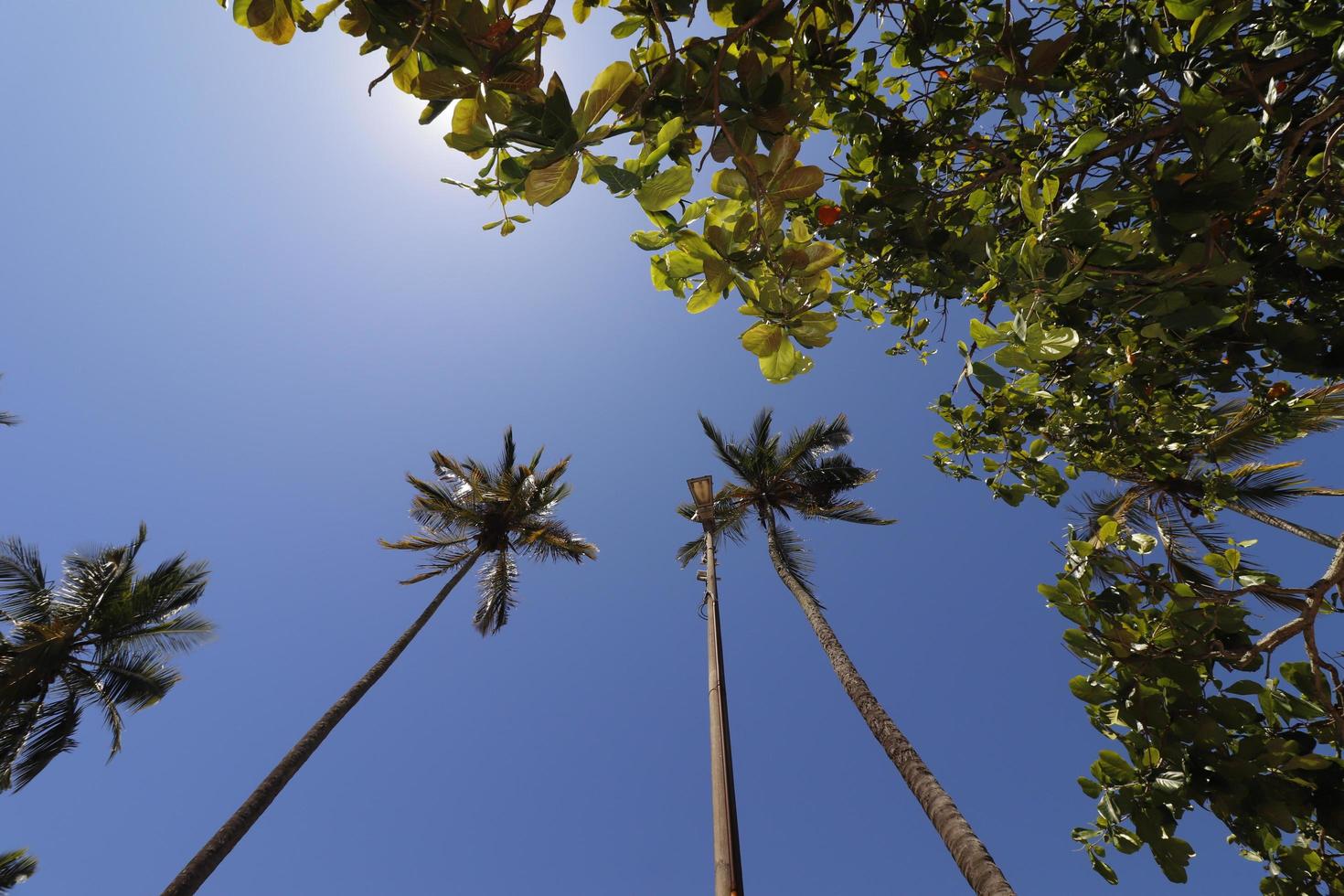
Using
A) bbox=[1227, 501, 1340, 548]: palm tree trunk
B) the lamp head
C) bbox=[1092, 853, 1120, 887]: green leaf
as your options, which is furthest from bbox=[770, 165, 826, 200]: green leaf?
bbox=[1227, 501, 1340, 548]: palm tree trunk

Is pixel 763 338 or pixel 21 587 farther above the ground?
pixel 21 587

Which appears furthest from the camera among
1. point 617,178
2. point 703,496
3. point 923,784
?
point 703,496

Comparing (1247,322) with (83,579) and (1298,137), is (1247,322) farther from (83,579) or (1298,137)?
(83,579)

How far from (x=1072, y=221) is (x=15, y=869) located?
18.4 metres

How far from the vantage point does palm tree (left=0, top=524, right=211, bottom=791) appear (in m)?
9.46

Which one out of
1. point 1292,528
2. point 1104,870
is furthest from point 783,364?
point 1292,528

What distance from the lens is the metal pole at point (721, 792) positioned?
2662 mm

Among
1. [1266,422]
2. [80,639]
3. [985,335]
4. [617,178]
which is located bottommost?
[617,178]

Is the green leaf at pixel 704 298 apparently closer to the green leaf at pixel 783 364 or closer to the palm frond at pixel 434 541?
the green leaf at pixel 783 364

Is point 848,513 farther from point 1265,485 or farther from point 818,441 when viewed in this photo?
point 1265,485

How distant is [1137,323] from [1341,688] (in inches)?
58.2

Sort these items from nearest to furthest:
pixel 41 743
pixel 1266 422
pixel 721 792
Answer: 1. pixel 1266 422
2. pixel 721 792
3. pixel 41 743

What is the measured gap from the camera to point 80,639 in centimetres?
1034

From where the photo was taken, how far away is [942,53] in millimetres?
2369
